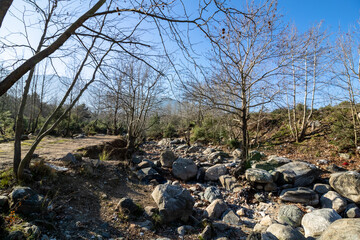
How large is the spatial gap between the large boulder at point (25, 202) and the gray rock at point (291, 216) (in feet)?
13.8

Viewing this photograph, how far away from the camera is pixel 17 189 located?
2.81m

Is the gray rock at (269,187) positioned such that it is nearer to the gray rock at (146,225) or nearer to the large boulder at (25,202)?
the gray rock at (146,225)

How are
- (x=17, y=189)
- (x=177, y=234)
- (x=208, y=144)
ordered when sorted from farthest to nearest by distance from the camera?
(x=208, y=144)
(x=177, y=234)
(x=17, y=189)

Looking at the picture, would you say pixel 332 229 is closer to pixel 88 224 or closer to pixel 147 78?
pixel 88 224

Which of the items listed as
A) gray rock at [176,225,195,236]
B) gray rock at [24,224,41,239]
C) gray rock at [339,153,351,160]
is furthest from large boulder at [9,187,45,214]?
gray rock at [339,153,351,160]

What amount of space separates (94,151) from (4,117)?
25.6ft

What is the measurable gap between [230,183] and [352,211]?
260 centimetres

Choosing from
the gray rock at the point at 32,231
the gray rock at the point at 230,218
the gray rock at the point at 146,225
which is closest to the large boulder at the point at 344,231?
the gray rock at the point at 230,218

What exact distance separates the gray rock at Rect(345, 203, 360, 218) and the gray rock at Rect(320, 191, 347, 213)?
0.09 metres

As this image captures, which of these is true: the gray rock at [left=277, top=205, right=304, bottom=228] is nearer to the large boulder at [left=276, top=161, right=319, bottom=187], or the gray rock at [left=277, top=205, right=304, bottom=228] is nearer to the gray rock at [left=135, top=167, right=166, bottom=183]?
the large boulder at [left=276, top=161, right=319, bottom=187]

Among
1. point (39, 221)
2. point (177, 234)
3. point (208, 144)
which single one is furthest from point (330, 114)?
point (39, 221)

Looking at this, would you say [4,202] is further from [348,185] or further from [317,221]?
[348,185]

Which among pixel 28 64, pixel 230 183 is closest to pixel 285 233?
pixel 230 183

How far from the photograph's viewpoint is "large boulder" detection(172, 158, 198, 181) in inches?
243
